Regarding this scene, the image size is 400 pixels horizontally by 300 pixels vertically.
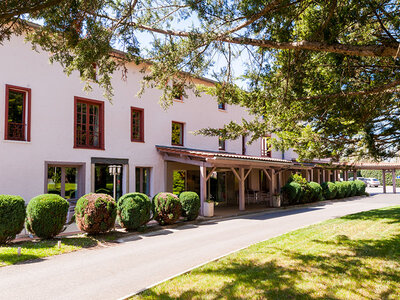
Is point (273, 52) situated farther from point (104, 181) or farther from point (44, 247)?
point (104, 181)

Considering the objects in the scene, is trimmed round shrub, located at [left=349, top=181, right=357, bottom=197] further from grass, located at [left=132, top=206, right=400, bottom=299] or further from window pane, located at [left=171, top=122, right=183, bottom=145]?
grass, located at [left=132, top=206, right=400, bottom=299]

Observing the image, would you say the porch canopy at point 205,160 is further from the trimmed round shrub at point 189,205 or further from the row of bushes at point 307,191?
the row of bushes at point 307,191

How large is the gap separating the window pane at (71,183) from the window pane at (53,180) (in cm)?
33

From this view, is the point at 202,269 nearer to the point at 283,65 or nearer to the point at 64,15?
the point at 283,65

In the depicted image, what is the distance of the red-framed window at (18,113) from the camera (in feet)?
37.7

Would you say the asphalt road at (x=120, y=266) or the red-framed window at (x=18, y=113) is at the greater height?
the red-framed window at (x=18, y=113)

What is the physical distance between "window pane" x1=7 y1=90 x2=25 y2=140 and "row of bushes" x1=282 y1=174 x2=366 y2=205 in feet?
52.9

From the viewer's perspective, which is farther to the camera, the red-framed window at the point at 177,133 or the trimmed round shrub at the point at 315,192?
the trimmed round shrub at the point at 315,192

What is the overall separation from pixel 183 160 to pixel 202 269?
9.89m

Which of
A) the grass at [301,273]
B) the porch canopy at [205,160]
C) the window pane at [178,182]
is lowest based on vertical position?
the grass at [301,273]

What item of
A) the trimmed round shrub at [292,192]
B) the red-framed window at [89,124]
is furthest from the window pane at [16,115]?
the trimmed round shrub at [292,192]

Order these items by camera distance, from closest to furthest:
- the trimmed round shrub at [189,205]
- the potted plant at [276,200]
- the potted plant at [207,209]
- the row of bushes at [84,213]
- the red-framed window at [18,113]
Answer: the row of bushes at [84,213], the red-framed window at [18,113], the trimmed round shrub at [189,205], the potted plant at [207,209], the potted plant at [276,200]

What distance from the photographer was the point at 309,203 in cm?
2234

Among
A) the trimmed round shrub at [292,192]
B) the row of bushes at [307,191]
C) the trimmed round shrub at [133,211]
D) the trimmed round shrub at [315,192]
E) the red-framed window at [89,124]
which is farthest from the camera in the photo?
the trimmed round shrub at [315,192]
